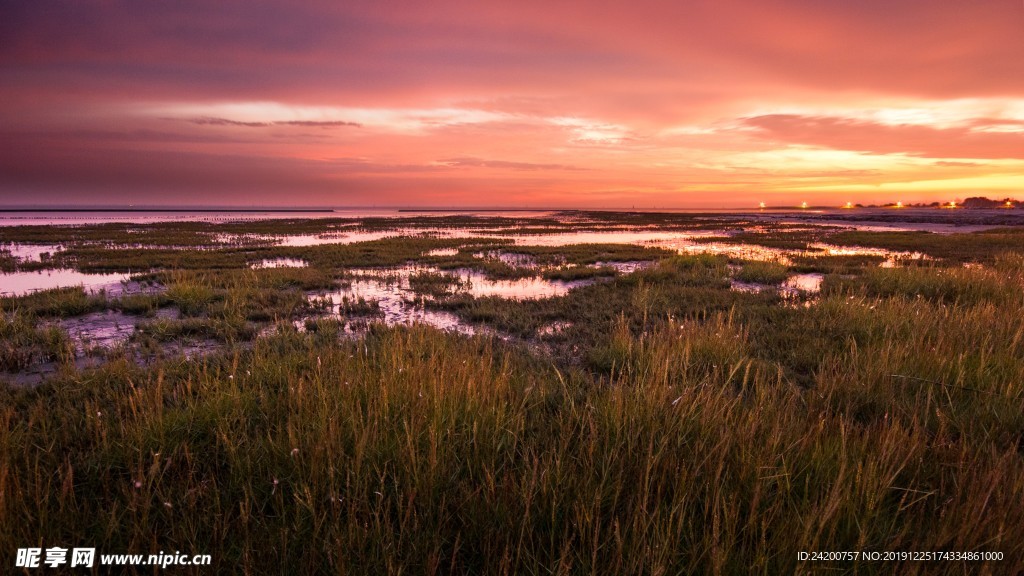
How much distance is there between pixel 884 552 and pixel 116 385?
7356 mm

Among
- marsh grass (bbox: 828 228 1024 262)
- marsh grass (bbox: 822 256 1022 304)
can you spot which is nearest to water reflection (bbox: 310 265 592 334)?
marsh grass (bbox: 822 256 1022 304)

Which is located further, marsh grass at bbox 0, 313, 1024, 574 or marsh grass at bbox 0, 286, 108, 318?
marsh grass at bbox 0, 286, 108, 318

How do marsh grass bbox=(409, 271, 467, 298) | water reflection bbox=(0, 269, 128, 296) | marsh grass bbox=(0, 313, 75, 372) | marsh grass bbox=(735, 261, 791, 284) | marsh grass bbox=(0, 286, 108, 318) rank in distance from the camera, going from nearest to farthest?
marsh grass bbox=(0, 313, 75, 372)
marsh grass bbox=(0, 286, 108, 318)
marsh grass bbox=(409, 271, 467, 298)
water reflection bbox=(0, 269, 128, 296)
marsh grass bbox=(735, 261, 791, 284)

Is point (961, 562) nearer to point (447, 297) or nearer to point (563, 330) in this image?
point (563, 330)

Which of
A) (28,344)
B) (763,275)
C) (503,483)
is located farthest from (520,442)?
(763,275)

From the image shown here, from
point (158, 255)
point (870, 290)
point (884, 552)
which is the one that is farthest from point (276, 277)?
point (870, 290)

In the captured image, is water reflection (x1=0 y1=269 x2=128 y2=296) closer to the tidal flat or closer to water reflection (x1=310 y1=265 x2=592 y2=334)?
the tidal flat

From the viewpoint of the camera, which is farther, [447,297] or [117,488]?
[447,297]

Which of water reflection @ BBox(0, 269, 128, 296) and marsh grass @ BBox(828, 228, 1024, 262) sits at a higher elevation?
marsh grass @ BBox(828, 228, 1024, 262)

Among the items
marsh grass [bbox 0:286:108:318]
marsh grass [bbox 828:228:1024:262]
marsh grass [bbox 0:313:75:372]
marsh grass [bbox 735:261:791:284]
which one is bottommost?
marsh grass [bbox 0:313:75:372]

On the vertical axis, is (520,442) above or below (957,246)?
below

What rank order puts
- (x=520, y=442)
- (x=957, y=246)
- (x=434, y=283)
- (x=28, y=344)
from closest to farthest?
1. (x=520, y=442)
2. (x=28, y=344)
3. (x=434, y=283)
4. (x=957, y=246)

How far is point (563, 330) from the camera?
899cm

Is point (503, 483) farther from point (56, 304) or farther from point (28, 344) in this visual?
point (56, 304)
